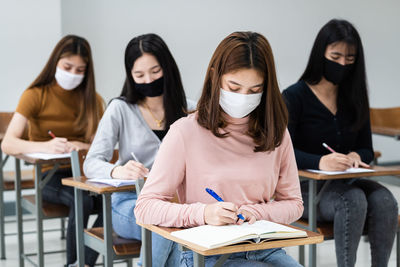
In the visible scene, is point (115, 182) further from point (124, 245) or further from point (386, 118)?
point (386, 118)

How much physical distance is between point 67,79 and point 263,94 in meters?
1.95

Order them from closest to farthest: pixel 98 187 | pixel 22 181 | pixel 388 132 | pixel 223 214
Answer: pixel 223 214, pixel 98 187, pixel 22 181, pixel 388 132

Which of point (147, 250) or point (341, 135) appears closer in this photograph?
point (147, 250)

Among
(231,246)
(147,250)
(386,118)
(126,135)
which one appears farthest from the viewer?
(386,118)

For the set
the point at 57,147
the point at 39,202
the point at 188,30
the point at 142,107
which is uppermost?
the point at 188,30

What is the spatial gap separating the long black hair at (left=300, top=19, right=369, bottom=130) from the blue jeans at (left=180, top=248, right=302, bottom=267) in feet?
4.59

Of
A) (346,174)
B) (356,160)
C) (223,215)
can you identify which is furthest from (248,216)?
(356,160)

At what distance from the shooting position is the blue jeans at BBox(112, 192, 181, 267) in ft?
6.78

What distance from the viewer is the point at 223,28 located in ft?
19.2

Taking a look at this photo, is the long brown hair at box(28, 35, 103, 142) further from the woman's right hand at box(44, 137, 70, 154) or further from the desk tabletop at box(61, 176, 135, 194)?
the desk tabletop at box(61, 176, 135, 194)

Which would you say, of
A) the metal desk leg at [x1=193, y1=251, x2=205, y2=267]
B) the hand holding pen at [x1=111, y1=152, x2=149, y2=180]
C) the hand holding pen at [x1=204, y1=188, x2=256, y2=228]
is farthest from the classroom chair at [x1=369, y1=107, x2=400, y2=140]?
the metal desk leg at [x1=193, y1=251, x2=205, y2=267]

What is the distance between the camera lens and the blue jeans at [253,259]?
1.65 meters

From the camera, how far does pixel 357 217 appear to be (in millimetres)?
2584

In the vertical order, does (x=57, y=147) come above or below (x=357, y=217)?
above
